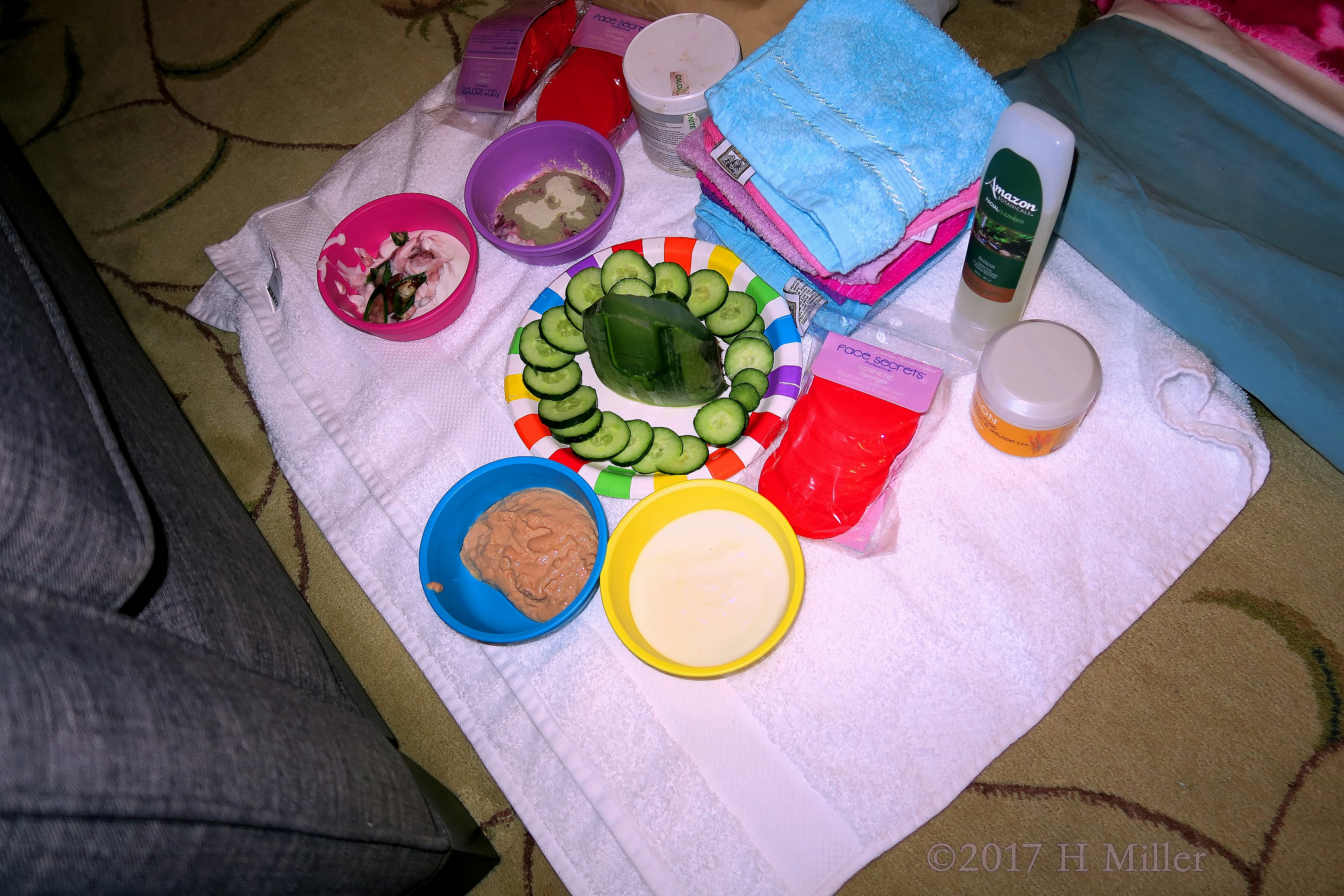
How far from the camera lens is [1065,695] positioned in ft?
3.20

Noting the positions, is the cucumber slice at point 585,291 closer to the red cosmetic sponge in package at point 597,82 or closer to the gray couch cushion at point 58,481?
the red cosmetic sponge in package at point 597,82

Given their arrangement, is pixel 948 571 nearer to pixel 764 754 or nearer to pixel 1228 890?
pixel 764 754

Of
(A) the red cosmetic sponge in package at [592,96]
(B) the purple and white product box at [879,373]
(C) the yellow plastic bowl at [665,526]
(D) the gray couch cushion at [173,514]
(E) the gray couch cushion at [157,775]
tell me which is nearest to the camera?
(E) the gray couch cushion at [157,775]

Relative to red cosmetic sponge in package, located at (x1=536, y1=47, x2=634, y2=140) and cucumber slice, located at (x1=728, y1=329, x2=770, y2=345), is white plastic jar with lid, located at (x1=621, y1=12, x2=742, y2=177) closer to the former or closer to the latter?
red cosmetic sponge in package, located at (x1=536, y1=47, x2=634, y2=140)

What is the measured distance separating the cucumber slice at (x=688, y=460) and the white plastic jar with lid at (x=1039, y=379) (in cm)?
33

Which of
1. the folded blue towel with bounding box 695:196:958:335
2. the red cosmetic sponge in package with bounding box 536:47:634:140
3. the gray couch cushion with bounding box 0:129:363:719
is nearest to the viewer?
the gray couch cushion with bounding box 0:129:363:719

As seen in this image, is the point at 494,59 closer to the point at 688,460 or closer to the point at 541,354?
the point at 541,354

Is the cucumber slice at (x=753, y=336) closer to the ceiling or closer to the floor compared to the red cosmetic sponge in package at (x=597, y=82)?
closer to the floor

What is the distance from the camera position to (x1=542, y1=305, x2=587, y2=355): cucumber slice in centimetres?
102

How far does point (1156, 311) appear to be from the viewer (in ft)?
3.26

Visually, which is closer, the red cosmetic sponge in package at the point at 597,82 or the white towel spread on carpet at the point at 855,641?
the white towel spread on carpet at the point at 855,641

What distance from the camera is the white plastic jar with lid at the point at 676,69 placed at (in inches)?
42.5

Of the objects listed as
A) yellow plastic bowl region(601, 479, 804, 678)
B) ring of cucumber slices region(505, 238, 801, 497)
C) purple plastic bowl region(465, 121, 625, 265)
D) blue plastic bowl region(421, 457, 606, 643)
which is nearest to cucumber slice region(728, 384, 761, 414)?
ring of cucumber slices region(505, 238, 801, 497)

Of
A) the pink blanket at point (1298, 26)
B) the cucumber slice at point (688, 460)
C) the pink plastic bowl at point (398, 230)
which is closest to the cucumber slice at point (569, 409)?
the cucumber slice at point (688, 460)
